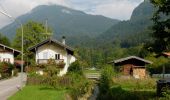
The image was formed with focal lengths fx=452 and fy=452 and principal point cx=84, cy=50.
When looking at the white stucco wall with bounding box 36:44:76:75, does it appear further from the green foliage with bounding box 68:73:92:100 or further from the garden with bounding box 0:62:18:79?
the green foliage with bounding box 68:73:92:100

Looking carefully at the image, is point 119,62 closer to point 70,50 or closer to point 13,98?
point 70,50

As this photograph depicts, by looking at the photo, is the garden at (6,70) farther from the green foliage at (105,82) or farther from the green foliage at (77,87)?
the green foliage at (77,87)

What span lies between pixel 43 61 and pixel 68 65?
3940 mm


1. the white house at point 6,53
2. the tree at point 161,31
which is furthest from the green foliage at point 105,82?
the white house at point 6,53

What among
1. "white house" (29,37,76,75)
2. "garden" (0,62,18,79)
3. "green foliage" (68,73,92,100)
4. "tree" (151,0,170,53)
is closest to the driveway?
"green foliage" (68,73,92,100)

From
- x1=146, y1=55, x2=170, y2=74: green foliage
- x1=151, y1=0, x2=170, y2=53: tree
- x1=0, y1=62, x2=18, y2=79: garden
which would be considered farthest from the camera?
x1=146, y1=55, x2=170, y2=74: green foliage

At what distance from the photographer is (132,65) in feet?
249

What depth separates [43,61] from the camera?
70.2 m

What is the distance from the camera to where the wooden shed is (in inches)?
2950

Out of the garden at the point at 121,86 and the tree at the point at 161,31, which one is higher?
the tree at the point at 161,31

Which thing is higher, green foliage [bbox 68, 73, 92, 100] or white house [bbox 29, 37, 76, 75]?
white house [bbox 29, 37, 76, 75]

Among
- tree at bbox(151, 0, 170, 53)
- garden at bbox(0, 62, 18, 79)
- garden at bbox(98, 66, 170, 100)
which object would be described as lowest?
garden at bbox(98, 66, 170, 100)

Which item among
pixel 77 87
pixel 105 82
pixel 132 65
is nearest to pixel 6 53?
pixel 132 65

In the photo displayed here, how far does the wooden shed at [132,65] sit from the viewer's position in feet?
246
